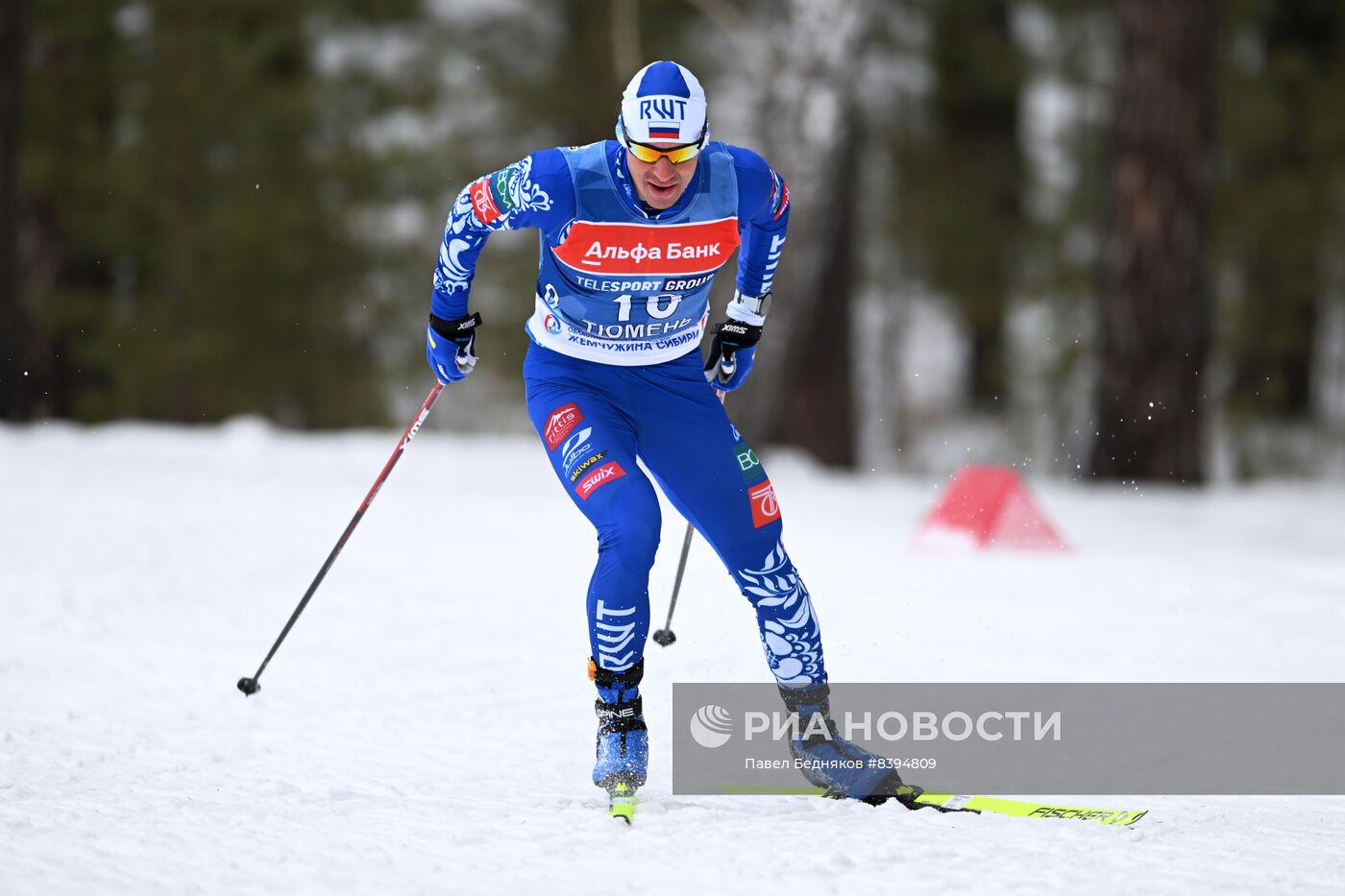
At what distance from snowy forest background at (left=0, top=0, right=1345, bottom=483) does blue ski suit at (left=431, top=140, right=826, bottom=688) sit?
6.79m

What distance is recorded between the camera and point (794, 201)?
10852 mm

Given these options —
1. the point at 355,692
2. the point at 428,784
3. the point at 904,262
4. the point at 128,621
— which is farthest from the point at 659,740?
the point at 904,262

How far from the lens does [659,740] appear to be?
4.84m

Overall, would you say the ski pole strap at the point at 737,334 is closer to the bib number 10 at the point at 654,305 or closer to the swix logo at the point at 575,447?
the bib number 10 at the point at 654,305

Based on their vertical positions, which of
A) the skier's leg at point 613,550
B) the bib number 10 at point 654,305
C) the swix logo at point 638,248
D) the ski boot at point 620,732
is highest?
the swix logo at point 638,248

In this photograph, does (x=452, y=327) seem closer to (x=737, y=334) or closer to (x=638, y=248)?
(x=638, y=248)

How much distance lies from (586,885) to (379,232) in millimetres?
15219

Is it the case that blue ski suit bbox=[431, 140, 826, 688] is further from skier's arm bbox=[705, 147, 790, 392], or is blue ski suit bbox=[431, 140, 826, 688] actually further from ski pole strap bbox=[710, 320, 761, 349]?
ski pole strap bbox=[710, 320, 761, 349]

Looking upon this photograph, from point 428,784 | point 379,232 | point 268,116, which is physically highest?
point 268,116

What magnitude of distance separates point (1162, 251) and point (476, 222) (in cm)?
763

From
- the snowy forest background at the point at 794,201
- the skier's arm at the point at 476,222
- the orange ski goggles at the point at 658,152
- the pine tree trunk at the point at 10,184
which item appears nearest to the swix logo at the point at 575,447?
the skier's arm at the point at 476,222

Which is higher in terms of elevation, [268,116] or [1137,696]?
[268,116]

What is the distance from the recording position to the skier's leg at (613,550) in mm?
3934

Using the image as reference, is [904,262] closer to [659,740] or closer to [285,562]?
[285,562]
